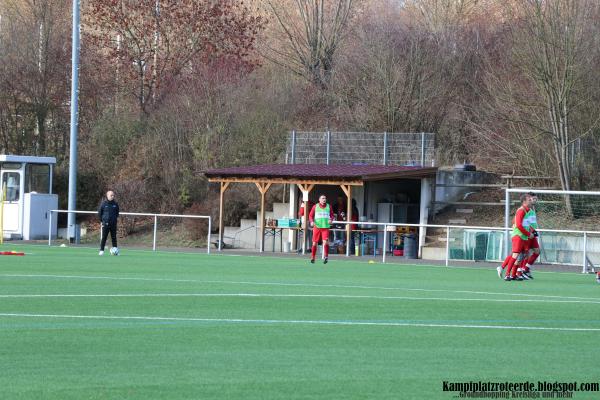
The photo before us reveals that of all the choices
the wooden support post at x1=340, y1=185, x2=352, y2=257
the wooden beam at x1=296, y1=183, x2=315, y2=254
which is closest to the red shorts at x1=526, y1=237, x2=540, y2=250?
the wooden support post at x1=340, y1=185, x2=352, y2=257

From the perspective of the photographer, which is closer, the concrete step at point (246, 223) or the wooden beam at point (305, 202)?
the wooden beam at point (305, 202)

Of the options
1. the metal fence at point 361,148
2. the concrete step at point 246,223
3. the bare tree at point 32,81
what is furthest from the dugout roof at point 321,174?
the bare tree at point 32,81

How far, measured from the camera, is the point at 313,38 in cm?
5269

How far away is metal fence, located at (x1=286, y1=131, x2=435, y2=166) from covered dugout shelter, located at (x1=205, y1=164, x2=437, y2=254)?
48.0 inches

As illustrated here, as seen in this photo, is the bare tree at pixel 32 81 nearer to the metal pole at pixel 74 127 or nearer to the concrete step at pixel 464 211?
the metal pole at pixel 74 127

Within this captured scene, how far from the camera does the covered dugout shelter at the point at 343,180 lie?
122 feet

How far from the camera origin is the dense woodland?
41.2 m

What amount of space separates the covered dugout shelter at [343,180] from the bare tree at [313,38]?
11.3m

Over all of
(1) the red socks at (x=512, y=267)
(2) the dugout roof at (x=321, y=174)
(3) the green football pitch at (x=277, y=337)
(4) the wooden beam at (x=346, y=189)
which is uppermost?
(2) the dugout roof at (x=321, y=174)

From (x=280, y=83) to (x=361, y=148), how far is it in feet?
29.4

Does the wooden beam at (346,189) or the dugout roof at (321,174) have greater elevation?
the dugout roof at (321,174)

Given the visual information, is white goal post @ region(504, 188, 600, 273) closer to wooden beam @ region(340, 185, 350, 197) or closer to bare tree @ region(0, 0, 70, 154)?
wooden beam @ region(340, 185, 350, 197)

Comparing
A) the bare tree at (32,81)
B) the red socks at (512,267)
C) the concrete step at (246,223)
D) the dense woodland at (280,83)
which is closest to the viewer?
the red socks at (512,267)

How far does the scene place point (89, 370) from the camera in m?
9.14
